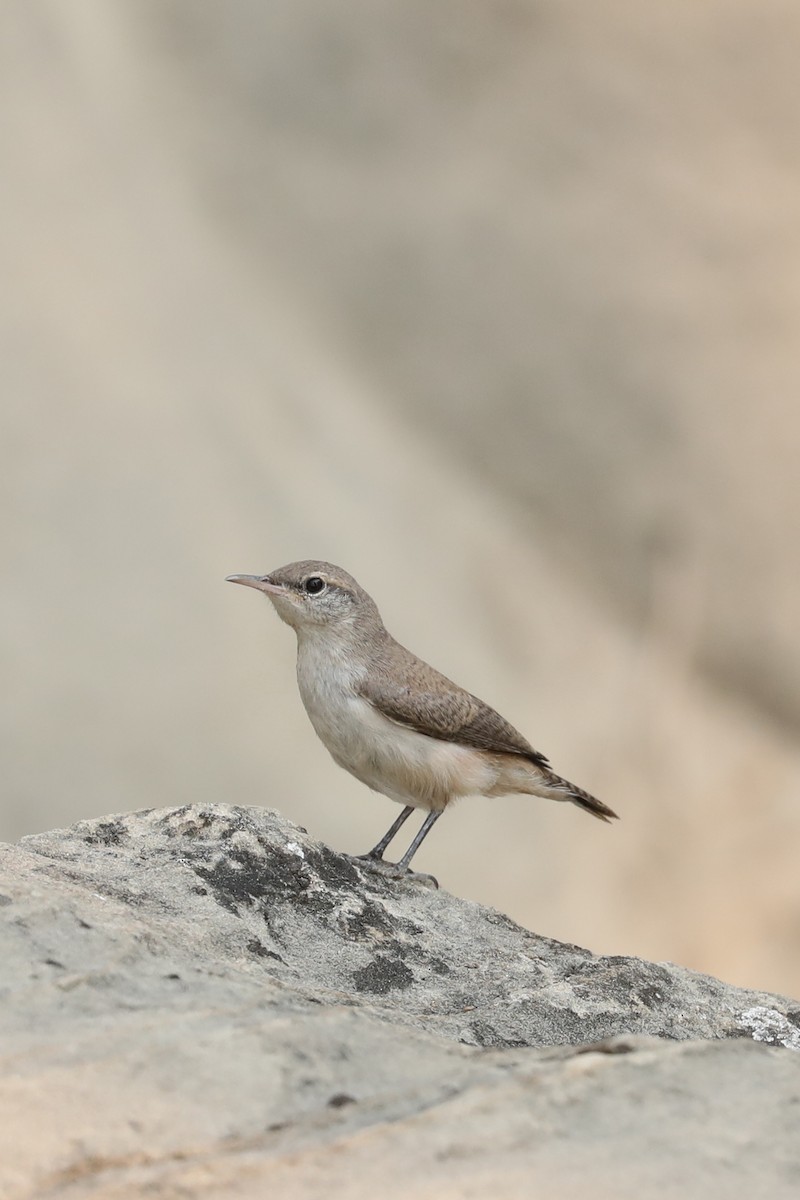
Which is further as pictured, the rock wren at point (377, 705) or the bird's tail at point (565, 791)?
the bird's tail at point (565, 791)

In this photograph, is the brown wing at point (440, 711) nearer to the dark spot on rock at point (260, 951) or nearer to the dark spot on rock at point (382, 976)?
the dark spot on rock at point (382, 976)

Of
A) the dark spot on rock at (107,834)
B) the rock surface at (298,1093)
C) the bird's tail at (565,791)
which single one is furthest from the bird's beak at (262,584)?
the rock surface at (298,1093)

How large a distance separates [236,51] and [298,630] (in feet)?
14.9

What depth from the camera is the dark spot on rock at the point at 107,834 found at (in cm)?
351

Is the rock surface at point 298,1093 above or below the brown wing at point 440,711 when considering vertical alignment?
below

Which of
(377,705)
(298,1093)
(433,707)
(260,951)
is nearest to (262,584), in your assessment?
(377,705)

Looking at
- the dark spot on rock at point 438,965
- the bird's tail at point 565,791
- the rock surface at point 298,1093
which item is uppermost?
the bird's tail at point 565,791

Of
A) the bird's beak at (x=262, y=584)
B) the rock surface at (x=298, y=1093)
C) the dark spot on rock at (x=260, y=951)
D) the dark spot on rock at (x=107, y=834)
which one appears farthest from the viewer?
the bird's beak at (x=262, y=584)

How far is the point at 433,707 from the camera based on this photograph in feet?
15.0

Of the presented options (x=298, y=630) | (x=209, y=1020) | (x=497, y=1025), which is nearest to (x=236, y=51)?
(x=298, y=630)

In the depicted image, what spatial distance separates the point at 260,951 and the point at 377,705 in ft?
5.41

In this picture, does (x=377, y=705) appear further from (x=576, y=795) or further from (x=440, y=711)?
(x=576, y=795)

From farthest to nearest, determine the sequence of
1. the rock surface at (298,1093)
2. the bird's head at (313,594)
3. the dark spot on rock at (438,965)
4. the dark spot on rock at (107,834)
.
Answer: the bird's head at (313,594), the dark spot on rock at (107,834), the dark spot on rock at (438,965), the rock surface at (298,1093)

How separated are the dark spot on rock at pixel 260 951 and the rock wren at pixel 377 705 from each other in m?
1.51
